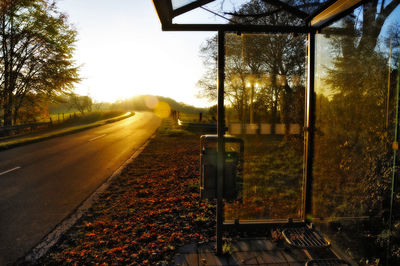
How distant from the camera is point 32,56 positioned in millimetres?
22719

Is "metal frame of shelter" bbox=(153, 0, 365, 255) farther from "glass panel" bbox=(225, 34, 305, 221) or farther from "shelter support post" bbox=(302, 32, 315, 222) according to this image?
"glass panel" bbox=(225, 34, 305, 221)

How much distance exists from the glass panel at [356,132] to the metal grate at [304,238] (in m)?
0.29

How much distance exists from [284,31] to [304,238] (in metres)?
2.91

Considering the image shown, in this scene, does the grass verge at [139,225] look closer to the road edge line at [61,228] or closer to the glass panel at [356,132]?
the road edge line at [61,228]

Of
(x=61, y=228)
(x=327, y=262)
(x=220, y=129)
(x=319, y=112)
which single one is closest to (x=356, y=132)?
(x=319, y=112)

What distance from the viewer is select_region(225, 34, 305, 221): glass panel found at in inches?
156

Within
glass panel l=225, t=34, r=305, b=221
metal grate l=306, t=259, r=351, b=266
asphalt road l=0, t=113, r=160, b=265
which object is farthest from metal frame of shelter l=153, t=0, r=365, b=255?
asphalt road l=0, t=113, r=160, b=265

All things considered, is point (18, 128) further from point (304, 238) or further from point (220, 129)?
point (304, 238)

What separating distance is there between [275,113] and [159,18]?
2228 millimetres

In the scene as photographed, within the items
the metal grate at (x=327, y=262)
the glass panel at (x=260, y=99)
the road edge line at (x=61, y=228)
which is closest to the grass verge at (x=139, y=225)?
the road edge line at (x=61, y=228)

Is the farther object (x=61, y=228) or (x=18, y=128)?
(x=18, y=128)

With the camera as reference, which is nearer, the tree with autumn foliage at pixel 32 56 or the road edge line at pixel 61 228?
the road edge line at pixel 61 228

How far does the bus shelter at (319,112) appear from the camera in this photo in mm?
3420

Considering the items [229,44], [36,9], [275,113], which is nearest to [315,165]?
[275,113]
